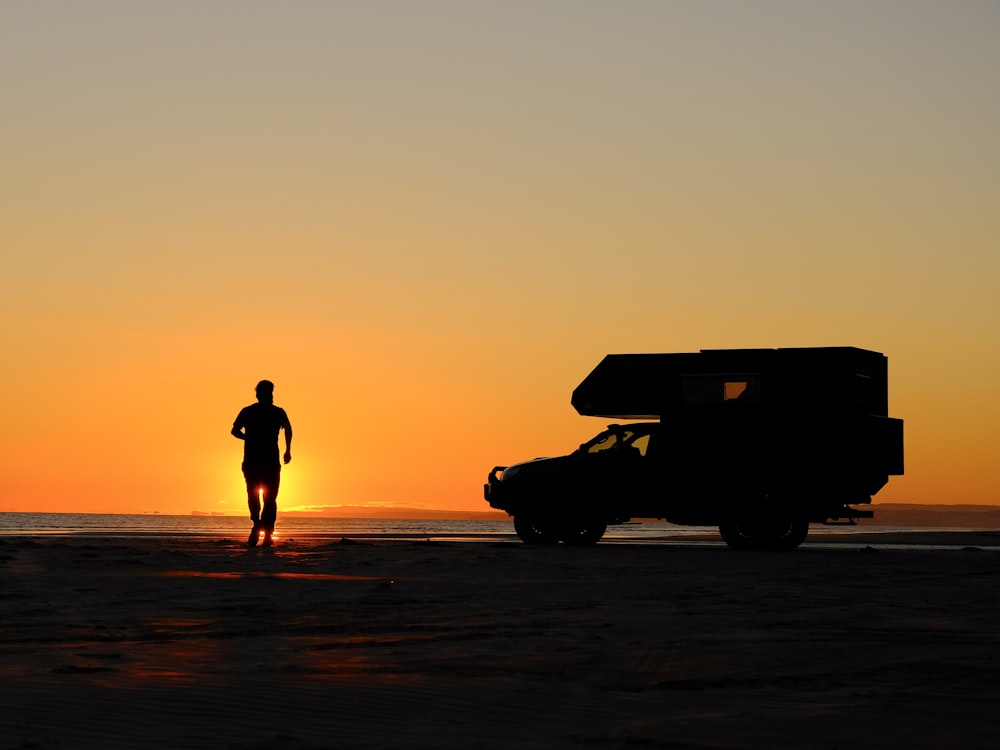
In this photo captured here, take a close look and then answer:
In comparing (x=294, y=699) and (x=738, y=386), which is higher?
(x=738, y=386)

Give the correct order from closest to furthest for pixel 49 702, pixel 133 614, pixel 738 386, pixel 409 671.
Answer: pixel 49 702 < pixel 409 671 < pixel 133 614 < pixel 738 386

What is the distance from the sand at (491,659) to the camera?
5.96 meters

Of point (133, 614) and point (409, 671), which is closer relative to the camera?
point (409, 671)

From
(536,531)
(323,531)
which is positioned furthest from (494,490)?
(323,531)

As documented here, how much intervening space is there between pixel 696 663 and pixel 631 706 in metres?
1.50

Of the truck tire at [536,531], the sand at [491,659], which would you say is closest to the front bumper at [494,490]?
the truck tire at [536,531]

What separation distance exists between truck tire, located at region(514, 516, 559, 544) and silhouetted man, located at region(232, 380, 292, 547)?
5.35 metres

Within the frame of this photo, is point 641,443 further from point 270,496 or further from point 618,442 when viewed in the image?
point 270,496

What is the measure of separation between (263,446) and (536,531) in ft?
19.6

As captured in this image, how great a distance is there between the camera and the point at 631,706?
658cm

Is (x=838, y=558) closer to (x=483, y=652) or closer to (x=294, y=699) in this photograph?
(x=483, y=652)

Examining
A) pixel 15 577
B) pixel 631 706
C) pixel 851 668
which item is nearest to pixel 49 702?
pixel 631 706

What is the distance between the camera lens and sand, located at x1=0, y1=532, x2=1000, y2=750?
5957 millimetres

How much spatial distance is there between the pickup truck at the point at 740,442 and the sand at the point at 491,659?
21.8 ft
